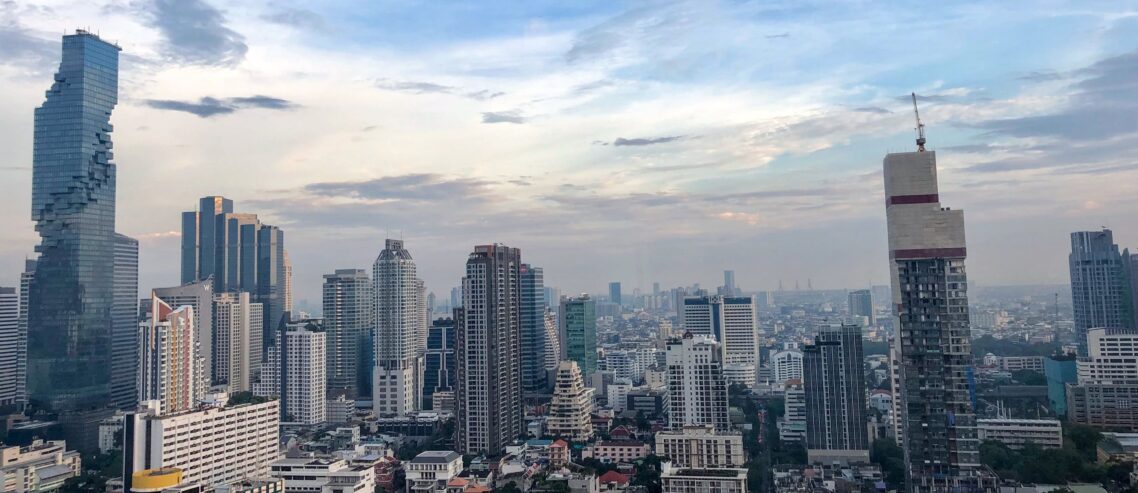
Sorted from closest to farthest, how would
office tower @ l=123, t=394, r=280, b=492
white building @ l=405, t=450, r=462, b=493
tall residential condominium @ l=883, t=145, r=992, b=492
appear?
1. tall residential condominium @ l=883, t=145, r=992, b=492
2. office tower @ l=123, t=394, r=280, b=492
3. white building @ l=405, t=450, r=462, b=493

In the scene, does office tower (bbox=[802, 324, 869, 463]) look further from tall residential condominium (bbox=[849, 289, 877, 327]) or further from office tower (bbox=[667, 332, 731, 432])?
tall residential condominium (bbox=[849, 289, 877, 327])

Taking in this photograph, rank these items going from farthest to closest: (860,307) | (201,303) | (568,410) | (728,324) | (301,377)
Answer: (728,324)
(201,303)
(301,377)
(860,307)
(568,410)

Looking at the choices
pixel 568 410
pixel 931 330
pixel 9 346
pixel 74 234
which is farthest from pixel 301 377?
pixel 931 330

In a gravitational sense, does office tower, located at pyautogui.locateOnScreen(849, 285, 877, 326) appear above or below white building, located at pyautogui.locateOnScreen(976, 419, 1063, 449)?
above

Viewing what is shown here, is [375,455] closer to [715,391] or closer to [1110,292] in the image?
[715,391]

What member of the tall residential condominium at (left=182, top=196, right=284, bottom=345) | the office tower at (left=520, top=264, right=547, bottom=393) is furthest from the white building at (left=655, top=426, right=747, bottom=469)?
the tall residential condominium at (left=182, top=196, right=284, bottom=345)

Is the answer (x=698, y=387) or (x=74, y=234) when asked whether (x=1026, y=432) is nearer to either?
(x=698, y=387)

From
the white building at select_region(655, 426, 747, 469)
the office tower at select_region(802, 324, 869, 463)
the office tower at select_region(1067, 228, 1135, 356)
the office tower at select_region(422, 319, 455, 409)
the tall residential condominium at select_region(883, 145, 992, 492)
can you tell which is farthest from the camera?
the office tower at select_region(422, 319, 455, 409)
